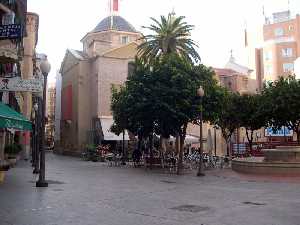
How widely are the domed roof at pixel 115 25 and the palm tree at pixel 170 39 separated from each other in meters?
24.9

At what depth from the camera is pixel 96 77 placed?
5897 cm

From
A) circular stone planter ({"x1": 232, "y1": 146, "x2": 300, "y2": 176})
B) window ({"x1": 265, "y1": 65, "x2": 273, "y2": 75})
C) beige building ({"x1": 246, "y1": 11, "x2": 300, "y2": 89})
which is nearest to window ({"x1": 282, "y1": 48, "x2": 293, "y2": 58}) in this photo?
beige building ({"x1": 246, "y1": 11, "x2": 300, "y2": 89})

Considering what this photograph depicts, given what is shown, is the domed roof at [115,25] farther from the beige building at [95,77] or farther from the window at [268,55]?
the window at [268,55]

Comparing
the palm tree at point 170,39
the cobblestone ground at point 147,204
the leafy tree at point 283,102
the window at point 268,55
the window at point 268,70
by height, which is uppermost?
the window at point 268,55

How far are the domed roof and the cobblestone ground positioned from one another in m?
48.7

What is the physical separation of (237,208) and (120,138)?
40.4 metres

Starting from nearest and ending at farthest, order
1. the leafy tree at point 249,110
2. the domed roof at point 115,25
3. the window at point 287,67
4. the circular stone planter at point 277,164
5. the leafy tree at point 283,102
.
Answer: the circular stone planter at point 277,164 → the leafy tree at point 283,102 → the leafy tree at point 249,110 → the domed roof at point 115,25 → the window at point 287,67

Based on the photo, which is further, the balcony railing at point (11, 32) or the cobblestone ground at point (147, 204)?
the balcony railing at point (11, 32)

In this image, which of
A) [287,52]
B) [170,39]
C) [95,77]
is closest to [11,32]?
[170,39]

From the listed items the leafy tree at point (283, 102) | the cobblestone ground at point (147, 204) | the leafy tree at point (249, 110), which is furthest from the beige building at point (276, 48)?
the cobblestone ground at point (147, 204)

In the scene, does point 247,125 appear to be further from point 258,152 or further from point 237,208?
point 237,208

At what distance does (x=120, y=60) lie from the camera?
59.5 metres

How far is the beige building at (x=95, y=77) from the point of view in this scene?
5800cm

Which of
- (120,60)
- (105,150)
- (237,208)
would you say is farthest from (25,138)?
(237,208)
